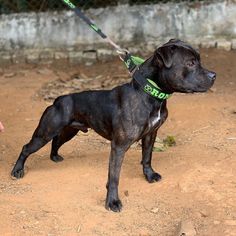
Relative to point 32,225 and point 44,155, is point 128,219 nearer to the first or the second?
point 32,225

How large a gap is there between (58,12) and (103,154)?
4.07 metres

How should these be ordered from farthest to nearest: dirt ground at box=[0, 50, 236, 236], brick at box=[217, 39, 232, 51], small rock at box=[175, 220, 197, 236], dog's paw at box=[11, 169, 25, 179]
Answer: brick at box=[217, 39, 232, 51]
dog's paw at box=[11, 169, 25, 179]
dirt ground at box=[0, 50, 236, 236]
small rock at box=[175, 220, 197, 236]

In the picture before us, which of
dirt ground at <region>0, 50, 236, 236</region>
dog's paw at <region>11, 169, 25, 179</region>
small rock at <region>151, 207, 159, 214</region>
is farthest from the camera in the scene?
dog's paw at <region>11, 169, 25, 179</region>

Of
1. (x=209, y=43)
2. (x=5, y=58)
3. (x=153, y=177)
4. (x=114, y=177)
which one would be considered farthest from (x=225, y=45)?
(x=114, y=177)

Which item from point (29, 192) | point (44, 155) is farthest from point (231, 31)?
point (29, 192)

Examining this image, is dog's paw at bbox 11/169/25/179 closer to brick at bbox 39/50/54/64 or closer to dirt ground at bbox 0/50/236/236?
dirt ground at bbox 0/50/236/236

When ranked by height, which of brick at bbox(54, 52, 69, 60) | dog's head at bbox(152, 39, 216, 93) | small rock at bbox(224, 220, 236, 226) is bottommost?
brick at bbox(54, 52, 69, 60)

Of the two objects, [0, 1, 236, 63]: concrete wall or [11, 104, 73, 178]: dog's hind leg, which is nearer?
[11, 104, 73, 178]: dog's hind leg

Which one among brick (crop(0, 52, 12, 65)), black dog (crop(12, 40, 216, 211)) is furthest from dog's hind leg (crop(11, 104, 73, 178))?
brick (crop(0, 52, 12, 65))

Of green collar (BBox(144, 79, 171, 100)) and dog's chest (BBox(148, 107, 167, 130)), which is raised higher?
green collar (BBox(144, 79, 171, 100))

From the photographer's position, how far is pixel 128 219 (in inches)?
201

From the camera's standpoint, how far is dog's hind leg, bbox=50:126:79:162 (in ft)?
20.3

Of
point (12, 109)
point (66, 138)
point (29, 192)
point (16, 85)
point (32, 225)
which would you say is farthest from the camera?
point (16, 85)

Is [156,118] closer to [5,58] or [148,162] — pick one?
[148,162]
